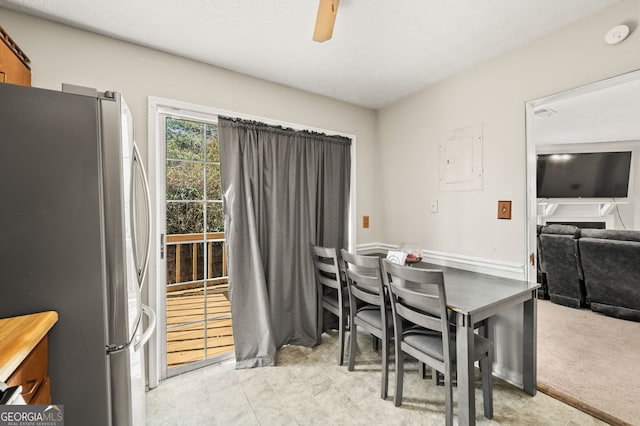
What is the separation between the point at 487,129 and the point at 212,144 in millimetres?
2203

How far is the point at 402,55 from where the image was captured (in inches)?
82.0

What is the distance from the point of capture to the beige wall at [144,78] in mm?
1665

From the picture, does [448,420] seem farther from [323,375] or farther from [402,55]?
[402,55]

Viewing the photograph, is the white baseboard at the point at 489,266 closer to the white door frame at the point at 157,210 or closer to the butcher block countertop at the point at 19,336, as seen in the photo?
the white door frame at the point at 157,210

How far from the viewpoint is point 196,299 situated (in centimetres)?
227

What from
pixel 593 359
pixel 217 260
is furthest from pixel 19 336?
pixel 593 359

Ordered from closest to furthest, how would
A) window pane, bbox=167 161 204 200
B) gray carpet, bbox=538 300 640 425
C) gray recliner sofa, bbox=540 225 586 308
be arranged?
1. gray carpet, bbox=538 300 640 425
2. window pane, bbox=167 161 204 200
3. gray recliner sofa, bbox=540 225 586 308

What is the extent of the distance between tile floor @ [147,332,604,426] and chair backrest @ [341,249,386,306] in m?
0.62

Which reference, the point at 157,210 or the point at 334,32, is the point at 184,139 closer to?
the point at 157,210

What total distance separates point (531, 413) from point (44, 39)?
3678 mm

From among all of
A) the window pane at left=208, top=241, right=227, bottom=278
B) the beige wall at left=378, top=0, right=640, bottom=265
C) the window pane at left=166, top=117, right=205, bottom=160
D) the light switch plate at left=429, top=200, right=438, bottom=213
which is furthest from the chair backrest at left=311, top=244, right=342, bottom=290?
the window pane at left=166, top=117, right=205, bottom=160

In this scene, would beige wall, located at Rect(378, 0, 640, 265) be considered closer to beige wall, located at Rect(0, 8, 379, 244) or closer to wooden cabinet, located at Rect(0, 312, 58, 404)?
beige wall, located at Rect(0, 8, 379, 244)

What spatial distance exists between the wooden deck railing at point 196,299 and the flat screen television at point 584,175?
5.99m

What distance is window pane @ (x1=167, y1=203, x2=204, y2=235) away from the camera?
214cm
